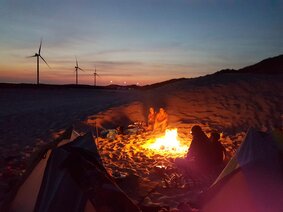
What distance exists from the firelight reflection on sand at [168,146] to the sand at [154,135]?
0.38 meters

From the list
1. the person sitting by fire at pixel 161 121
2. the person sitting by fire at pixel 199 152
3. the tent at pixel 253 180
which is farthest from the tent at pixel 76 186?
the person sitting by fire at pixel 161 121

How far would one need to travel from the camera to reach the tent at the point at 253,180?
536 centimetres

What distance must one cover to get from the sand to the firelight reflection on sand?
0.38 meters

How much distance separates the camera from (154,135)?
48.5 ft

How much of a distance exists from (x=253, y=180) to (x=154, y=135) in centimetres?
935

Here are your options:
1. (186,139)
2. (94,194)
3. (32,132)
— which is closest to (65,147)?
(94,194)

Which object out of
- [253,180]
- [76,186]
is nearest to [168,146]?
[253,180]

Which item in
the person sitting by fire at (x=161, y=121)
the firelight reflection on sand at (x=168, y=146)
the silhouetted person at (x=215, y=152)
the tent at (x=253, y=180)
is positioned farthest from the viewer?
the person sitting by fire at (x=161, y=121)

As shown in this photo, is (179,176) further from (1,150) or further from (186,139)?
(1,150)

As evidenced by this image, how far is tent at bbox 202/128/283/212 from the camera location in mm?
5363

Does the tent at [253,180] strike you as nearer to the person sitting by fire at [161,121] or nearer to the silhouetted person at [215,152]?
the silhouetted person at [215,152]

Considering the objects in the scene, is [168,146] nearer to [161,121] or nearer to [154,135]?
[154,135]

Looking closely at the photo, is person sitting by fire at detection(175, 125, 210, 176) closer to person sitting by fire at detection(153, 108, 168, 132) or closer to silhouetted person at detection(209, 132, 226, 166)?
silhouetted person at detection(209, 132, 226, 166)

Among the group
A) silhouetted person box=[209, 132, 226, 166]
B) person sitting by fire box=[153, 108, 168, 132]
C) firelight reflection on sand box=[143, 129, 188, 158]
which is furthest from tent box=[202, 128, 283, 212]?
person sitting by fire box=[153, 108, 168, 132]
